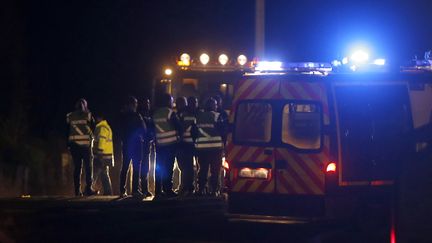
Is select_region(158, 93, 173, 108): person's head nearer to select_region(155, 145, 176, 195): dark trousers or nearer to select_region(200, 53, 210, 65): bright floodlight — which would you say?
select_region(155, 145, 176, 195): dark trousers

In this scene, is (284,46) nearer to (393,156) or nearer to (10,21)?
(10,21)

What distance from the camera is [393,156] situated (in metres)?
11.1

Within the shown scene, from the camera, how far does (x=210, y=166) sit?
1653 centimetres

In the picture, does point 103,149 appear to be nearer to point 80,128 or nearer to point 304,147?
point 80,128

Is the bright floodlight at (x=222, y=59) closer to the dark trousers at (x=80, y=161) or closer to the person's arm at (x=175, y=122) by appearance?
the person's arm at (x=175, y=122)

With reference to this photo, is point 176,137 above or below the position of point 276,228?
above

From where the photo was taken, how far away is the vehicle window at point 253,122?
12.1 meters

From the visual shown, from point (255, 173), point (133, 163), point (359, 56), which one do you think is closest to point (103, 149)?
point (133, 163)

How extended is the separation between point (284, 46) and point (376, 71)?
21.9 metres

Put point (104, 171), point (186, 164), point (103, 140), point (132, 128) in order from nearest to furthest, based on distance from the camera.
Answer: point (132, 128)
point (186, 164)
point (103, 140)
point (104, 171)

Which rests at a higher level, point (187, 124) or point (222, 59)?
point (222, 59)

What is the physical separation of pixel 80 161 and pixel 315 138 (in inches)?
238

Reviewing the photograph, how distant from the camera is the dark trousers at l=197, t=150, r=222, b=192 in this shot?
53.4 ft

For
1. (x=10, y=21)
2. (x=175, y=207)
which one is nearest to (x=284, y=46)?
(x=10, y=21)
